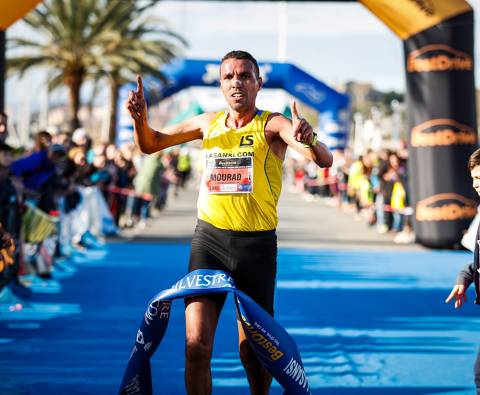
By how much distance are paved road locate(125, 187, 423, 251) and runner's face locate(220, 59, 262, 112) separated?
Answer: 13050 mm

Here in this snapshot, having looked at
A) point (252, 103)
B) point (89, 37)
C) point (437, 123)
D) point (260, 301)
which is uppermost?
point (89, 37)

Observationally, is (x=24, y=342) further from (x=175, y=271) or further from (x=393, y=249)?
(x=393, y=249)

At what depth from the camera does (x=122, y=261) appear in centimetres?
1422

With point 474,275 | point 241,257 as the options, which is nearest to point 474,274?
point 474,275

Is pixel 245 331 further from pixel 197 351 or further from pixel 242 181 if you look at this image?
pixel 242 181

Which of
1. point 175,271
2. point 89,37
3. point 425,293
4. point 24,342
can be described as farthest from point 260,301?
point 89,37

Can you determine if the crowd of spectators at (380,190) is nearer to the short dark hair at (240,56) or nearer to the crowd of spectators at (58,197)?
the crowd of spectators at (58,197)

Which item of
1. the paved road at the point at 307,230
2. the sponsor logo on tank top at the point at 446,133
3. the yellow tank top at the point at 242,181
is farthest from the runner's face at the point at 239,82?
the paved road at the point at 307,230

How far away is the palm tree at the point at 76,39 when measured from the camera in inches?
1076

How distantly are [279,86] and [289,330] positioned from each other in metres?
25.6

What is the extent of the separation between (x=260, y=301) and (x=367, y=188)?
66.7 feet

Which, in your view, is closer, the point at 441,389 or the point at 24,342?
the point at 441,389

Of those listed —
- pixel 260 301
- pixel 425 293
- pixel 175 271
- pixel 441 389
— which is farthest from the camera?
pixel 175 271

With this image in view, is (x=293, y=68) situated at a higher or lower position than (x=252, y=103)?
higher
